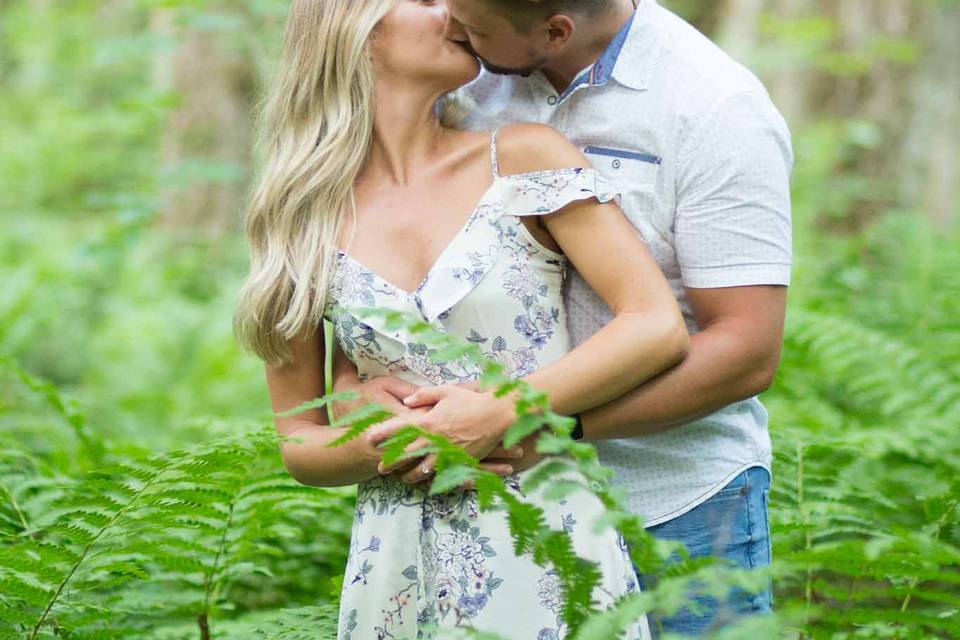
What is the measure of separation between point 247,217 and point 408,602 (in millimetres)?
933

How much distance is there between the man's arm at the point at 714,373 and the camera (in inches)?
91.1

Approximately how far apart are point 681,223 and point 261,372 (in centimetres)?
441

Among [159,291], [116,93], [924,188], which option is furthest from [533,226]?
[116,93]

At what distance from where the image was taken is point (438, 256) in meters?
2.40

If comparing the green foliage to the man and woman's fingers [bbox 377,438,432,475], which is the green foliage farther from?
the man

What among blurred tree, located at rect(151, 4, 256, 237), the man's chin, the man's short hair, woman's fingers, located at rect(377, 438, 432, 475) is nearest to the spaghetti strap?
the man's chin

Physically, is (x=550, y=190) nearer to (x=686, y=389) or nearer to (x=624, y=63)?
(x=624, y=63)

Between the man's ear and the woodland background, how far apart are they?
107 cm

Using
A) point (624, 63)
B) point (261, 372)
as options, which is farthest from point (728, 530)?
point (261, 372)

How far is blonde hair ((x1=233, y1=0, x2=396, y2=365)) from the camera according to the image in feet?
8.08

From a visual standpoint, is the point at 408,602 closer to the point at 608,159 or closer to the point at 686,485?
the point at 686,485

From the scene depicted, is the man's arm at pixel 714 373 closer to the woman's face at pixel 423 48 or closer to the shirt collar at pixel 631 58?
the shirt collar at pixel 631 58

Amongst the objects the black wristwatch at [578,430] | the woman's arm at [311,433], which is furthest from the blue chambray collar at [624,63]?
the woman's arm at [311,433]

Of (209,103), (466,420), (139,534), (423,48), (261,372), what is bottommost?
(261,372)
